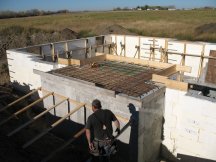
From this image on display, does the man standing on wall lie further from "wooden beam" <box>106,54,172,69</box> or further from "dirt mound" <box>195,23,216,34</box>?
"dirt mound" <box>195,23,216,34</box>

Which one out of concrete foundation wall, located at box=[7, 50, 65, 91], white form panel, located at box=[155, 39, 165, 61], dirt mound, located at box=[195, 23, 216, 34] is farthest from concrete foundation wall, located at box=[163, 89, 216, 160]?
dirt mound, located at box=[195, 23, 216, 34]

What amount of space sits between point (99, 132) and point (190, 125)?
12.0 feet

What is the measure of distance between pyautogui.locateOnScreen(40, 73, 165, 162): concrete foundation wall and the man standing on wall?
177 cm

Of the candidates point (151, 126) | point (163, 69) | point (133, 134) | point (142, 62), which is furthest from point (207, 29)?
point (133, 134)

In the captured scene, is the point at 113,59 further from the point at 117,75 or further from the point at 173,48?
the point at 173,48

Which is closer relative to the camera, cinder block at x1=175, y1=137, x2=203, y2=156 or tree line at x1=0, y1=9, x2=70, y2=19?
cinder block at x1=175, y1=137, x2=203, y2=156

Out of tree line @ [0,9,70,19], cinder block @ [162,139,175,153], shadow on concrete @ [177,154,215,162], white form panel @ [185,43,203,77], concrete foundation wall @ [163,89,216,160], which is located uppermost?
tree line @ [0,9,70,19]

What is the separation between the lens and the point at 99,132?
5.71m

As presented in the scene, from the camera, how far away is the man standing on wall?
569 centimetres

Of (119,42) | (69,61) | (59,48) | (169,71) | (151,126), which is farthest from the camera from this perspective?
(119,42)

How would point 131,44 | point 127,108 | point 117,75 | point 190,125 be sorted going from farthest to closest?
1. point 131,44
2. point 117,75
3. point 190,125
4. point 127,108

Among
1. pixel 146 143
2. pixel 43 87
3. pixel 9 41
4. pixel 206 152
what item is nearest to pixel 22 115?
pixel 43 87

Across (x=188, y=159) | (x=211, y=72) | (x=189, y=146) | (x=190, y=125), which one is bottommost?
(x=188, y=159)

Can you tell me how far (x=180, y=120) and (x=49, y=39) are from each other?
1708 cm
